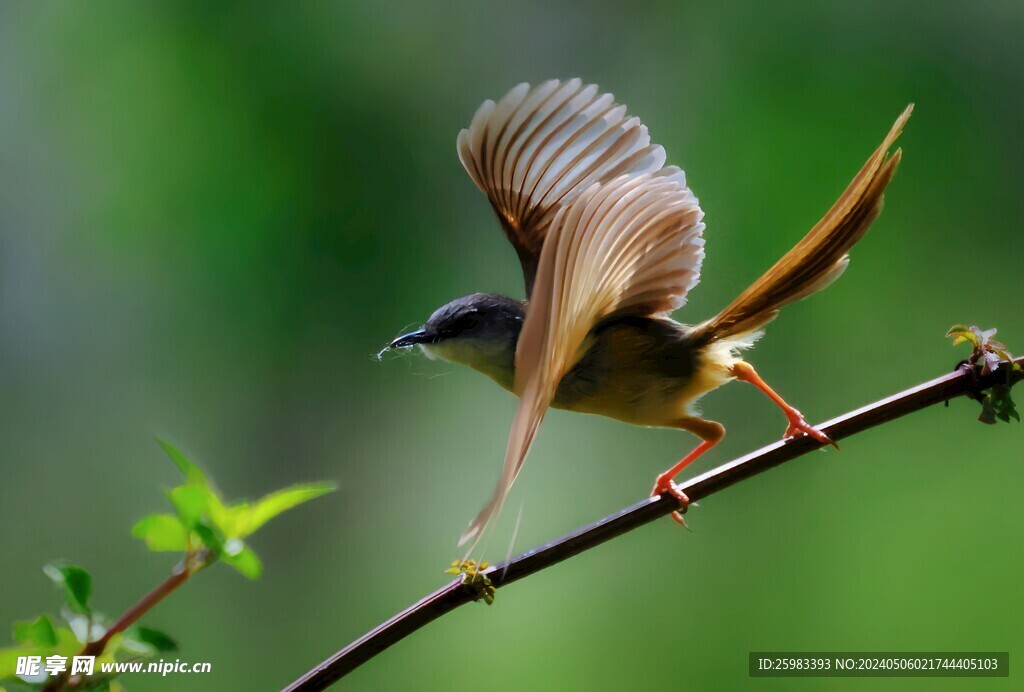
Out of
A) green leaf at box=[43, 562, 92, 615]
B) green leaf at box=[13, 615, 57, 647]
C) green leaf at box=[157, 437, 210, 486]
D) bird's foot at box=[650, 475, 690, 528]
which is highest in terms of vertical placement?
bird's foot at box=[650, 475, 690, 528]

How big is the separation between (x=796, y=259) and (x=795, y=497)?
2.42 ft

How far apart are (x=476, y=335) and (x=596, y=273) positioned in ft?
0.45

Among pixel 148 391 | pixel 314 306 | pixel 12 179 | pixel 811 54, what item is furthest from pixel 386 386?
pixel 811 54

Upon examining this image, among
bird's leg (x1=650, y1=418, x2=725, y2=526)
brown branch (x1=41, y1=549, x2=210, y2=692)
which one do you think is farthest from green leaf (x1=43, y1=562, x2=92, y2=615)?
bird's leg (x1=650, y1=418, x2=725, y2=526)

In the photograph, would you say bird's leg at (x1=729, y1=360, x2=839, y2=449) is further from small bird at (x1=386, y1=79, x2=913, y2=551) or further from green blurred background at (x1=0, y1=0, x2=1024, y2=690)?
green blurred background at (x1=0, y1=0, x2=1024, y2=690)

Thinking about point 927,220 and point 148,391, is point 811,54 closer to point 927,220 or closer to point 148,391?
point 927,220

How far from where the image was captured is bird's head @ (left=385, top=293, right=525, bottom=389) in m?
0.50

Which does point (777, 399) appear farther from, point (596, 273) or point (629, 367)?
point (596, 273)

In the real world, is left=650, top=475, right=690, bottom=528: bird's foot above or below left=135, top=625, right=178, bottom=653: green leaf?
above

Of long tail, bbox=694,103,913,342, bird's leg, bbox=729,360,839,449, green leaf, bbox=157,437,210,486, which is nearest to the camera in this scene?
green leaf, bbox=157,437,210,486

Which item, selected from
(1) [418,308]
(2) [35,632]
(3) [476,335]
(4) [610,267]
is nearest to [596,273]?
Result: (4) [610,267]

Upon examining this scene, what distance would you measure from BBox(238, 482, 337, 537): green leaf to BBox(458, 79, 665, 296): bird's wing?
0.19 m

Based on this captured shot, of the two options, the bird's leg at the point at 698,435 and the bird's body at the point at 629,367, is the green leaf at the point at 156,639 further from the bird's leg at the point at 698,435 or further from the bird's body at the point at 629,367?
the bird's leg at the point at 698,435

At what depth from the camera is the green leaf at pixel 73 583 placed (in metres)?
0.35
